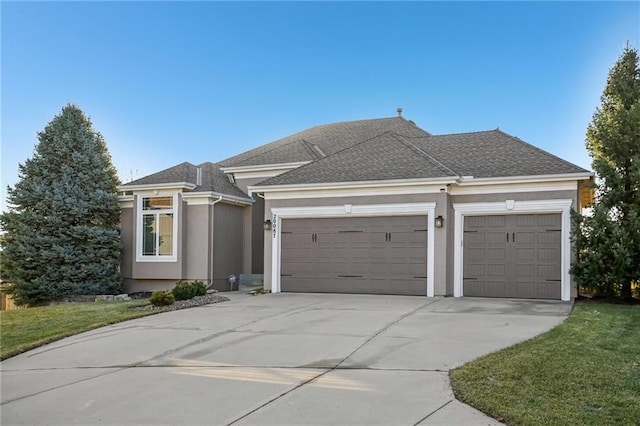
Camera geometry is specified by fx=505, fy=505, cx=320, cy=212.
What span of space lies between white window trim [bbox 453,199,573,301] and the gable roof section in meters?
6.18

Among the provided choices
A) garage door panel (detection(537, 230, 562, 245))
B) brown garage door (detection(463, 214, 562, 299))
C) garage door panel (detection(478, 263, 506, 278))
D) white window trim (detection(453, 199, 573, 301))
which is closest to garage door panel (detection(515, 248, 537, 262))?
brown garage door (detection(463, 214, 562, 299))

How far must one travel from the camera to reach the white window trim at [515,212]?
12.9m

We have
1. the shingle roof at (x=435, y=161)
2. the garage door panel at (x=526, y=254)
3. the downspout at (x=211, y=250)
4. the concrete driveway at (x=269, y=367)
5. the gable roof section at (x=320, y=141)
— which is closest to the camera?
the concrete driveway at (x=269, y=367)

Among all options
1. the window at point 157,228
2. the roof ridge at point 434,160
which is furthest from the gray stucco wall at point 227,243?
the roof ridge at point 434,160

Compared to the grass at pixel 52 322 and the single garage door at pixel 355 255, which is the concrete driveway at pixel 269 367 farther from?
the single garage door at pixel 355 255

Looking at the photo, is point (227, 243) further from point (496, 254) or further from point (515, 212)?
point (515, 212)

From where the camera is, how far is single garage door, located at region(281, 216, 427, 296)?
13.9 meters

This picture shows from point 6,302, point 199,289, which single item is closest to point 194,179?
point 199,289

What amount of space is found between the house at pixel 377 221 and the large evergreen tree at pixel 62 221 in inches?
35.9

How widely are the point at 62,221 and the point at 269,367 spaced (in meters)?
12.8

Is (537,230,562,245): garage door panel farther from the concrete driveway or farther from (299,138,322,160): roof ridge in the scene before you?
(299,138,322,160): roof ridge

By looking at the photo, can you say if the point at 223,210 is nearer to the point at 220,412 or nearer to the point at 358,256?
the point at 358,256

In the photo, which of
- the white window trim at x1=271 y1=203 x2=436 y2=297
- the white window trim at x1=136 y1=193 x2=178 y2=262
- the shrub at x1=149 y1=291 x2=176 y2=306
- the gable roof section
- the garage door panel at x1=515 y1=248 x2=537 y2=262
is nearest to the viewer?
the shrub at x1=149 y1=291 x2=176 y2=306

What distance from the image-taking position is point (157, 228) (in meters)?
16.7
